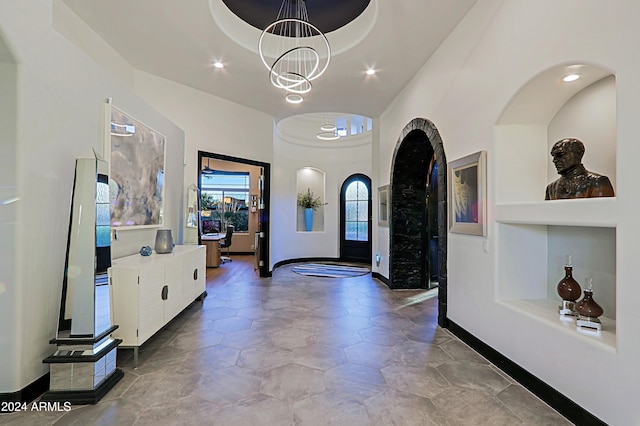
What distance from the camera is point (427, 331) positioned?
148 inches

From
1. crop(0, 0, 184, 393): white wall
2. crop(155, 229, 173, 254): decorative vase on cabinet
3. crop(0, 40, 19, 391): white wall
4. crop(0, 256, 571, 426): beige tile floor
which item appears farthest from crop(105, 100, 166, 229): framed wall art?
crop(0, 256, 571, 426): beige tile floor

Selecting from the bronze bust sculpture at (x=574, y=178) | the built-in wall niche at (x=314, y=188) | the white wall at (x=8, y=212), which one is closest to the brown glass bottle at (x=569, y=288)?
the bronze bust sculpture at (x=574, y=178)

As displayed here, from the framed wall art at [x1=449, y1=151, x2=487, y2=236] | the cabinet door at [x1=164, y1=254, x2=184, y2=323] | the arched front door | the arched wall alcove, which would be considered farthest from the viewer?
the arched front door

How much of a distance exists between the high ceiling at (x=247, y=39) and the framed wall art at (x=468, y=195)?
167cm

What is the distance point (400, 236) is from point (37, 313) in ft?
16.8

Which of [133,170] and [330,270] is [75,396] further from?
[330,270]

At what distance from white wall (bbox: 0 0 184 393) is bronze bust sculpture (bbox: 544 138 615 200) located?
397cm

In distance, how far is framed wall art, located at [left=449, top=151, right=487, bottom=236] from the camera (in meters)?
3.13

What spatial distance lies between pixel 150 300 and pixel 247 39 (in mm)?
3467

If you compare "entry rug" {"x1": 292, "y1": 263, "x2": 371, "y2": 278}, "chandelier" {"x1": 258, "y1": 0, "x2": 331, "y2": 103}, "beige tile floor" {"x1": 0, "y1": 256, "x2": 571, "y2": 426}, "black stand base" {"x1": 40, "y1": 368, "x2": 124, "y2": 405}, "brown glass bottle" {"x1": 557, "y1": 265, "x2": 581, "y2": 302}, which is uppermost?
"chandelier" {"x1": 258, "y1": 0, "x2": 331, "y2": 103}

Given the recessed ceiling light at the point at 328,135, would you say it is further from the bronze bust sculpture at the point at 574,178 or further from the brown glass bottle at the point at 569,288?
the brown glass bottle at the point at 569,288

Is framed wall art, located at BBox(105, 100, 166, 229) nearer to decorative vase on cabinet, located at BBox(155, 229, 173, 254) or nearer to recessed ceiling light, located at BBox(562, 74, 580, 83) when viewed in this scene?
decorative vase on cabinet, located at BBox(155, 229, 173, 254)

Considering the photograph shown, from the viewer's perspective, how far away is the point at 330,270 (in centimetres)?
795

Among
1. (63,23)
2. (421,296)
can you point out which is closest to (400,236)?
(421,296)
